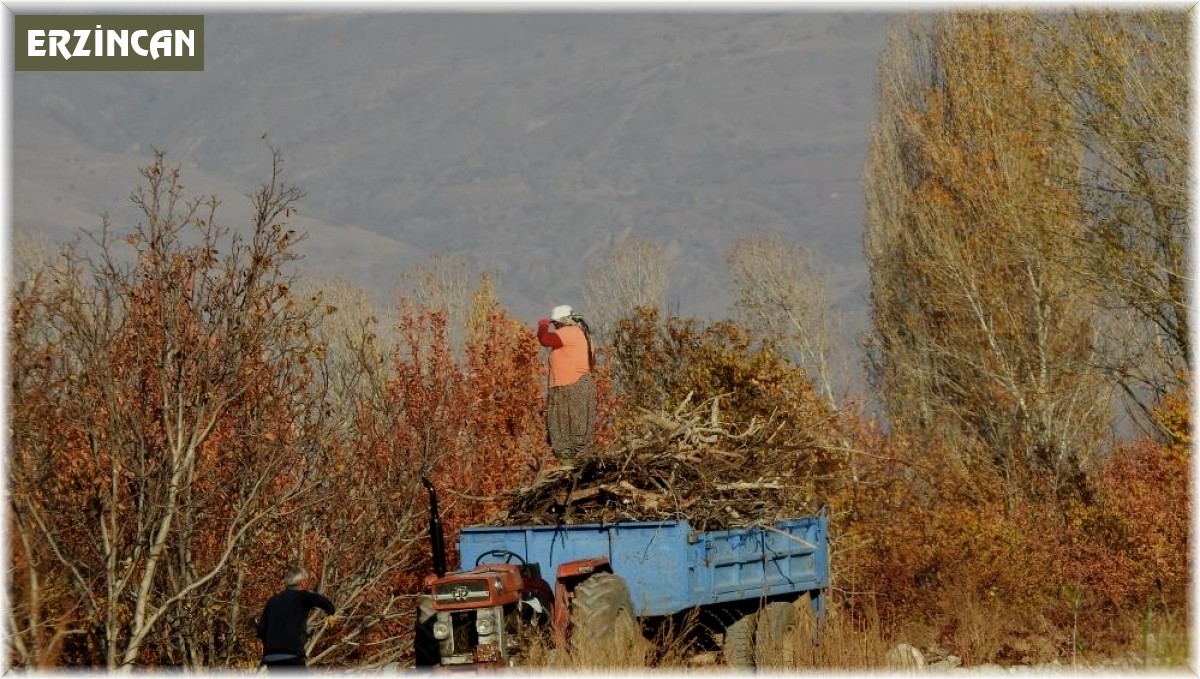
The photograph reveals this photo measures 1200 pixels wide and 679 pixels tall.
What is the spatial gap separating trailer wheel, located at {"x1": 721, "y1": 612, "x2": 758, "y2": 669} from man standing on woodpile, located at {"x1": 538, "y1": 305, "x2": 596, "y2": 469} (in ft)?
7.15

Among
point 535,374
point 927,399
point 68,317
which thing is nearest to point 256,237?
point 68,317

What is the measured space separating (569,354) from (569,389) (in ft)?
1.00

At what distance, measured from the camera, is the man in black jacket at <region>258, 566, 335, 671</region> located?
11852 millimetres

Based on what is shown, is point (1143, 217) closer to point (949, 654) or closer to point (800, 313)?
point (949, 654)

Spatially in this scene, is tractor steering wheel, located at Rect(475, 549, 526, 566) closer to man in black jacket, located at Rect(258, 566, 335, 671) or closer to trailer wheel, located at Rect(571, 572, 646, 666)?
trailer wheel, located at Rect(571, 572, 646, 666)

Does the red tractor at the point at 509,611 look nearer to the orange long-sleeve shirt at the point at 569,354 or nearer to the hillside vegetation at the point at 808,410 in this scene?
the hillside vegetation at the point at 808,410

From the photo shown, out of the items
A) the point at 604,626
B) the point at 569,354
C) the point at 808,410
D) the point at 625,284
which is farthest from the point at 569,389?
the point at 625,284

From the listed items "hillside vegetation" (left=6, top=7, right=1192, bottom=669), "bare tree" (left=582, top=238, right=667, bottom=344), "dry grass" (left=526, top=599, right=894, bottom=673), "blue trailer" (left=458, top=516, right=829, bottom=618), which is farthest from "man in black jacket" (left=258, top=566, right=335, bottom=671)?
"bare tree" (left=582, top=238, right=667, bottom=344)

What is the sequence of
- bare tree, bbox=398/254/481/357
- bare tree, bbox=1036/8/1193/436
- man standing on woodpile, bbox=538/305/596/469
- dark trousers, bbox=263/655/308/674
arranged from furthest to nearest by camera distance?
1. bare tree, bbox=398/254/481/357
2. bare tree, bbox=1036/8/1193/436
3. man standing on woodpile, bbox=538/305/596/469
4. dark trousers, bbox=263/655/308/674

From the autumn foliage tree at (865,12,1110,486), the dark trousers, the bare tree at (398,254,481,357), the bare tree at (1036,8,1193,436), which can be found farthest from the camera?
the bare tree at (398,254,481,357)

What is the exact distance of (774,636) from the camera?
47.2 feet

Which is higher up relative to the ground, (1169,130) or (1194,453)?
(1169,130)

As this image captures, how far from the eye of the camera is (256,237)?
45.0 ft

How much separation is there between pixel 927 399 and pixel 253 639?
24717 millimetres
